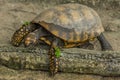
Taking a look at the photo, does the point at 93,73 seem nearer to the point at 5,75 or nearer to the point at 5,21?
the point at 5,75

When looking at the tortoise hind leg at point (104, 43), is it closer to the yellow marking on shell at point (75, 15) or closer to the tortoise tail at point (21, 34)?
the yellow marking on shell at point (75, 15)

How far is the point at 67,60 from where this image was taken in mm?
6426

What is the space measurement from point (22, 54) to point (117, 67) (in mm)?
1729

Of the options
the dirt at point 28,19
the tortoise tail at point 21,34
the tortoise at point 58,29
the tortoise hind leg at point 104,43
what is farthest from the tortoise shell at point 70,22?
the dirt at point 28,19

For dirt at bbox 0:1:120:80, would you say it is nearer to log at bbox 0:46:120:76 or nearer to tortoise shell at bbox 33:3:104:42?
log at bbox 0:46:120:76

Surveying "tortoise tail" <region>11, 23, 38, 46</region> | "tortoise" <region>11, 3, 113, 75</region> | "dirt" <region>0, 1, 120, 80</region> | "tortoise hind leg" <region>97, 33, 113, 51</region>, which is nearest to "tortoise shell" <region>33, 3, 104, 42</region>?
"tortoise" <region>11, 3, 113, 75</region>

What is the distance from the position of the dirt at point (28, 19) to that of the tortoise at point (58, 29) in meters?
0.35

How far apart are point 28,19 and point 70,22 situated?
72.4 inches

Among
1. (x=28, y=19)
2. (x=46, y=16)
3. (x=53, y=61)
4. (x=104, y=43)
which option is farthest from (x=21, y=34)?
(x=104, y=43)

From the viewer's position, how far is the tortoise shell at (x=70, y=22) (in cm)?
653

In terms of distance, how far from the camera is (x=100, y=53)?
6516 mm

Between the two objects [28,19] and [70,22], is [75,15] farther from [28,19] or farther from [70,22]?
[28,19]

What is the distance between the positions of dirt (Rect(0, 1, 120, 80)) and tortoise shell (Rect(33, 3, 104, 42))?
71cm

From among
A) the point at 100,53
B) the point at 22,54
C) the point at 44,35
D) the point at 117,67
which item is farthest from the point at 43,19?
the point at 117,67
